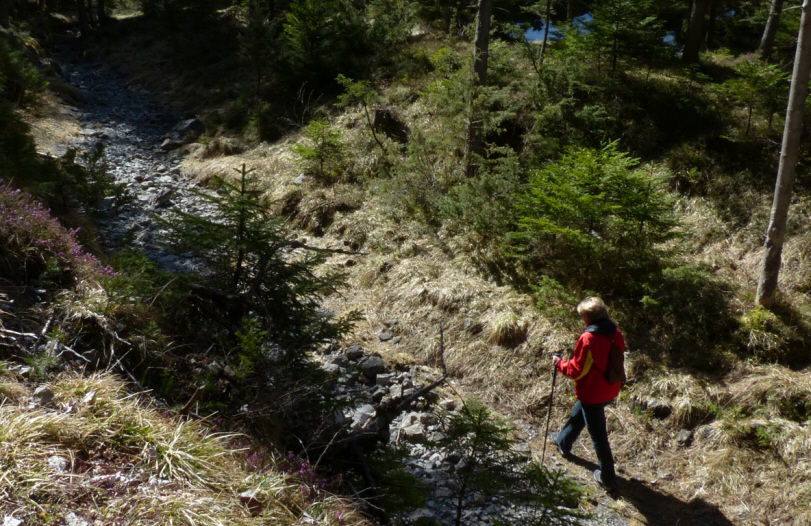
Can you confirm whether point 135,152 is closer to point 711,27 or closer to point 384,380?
point 384,380

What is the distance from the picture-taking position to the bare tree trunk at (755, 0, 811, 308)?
6.23 meters

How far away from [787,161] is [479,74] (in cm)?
560

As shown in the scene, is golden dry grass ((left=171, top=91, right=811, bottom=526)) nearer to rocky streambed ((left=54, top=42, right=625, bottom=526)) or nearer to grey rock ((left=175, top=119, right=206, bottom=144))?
rocky streambed ((left=54, top=42, right=625, bottom=526))

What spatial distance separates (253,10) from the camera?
17.1m

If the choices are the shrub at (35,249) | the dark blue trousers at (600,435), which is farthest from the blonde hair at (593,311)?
the shrub at (35,249)

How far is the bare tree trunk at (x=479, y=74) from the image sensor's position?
33.7ft

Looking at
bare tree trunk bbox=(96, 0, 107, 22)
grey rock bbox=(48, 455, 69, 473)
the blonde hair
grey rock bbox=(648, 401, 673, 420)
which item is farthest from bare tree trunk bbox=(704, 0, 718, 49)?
bare tree trunk bbox=(96, 0, 107, 22)

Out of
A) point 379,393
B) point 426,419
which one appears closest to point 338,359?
point 379,393

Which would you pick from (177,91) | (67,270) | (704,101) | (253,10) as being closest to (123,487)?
(67,270)

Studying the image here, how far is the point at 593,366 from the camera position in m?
5.23

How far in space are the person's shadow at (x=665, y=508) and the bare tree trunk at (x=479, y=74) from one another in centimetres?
626

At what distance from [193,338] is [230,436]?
4.10ft

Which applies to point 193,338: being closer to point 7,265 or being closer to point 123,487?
point 7,265

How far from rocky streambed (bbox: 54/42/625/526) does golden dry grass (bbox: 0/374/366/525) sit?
123 cm
